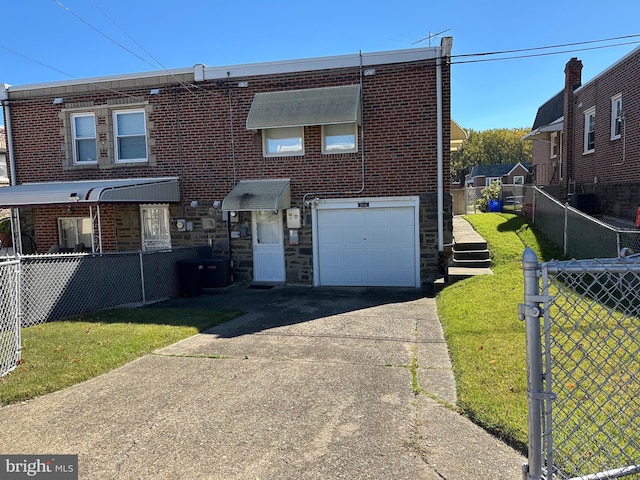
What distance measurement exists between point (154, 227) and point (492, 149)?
71812 mm

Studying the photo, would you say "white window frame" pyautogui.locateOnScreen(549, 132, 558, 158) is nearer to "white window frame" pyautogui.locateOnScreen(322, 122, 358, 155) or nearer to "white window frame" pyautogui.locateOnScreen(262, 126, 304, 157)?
"white window frame" pyautogui.locateOnScreen(322, 122, 358, 155)

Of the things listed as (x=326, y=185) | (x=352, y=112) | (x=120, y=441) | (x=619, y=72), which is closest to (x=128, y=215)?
(x=326, y=185)

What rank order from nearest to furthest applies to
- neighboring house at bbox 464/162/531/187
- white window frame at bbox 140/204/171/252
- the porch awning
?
the porch awning, white window frame at bbox 140/204/171/252, neighboring house at bbox 464/162/531/187

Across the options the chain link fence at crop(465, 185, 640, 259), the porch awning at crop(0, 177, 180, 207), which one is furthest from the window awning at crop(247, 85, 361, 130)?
the chain link fence at crop(465, 185, 640, 259)

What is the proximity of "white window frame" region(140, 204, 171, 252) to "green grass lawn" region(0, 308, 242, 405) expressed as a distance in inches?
168

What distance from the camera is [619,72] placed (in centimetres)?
1437

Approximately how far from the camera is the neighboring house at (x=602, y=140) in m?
13.5

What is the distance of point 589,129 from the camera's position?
17.3 meters

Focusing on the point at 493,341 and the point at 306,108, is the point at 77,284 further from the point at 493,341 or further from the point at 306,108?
the point at 493,341

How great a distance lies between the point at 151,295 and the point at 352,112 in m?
6.44

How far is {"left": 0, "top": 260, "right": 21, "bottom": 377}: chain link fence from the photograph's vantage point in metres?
5.57

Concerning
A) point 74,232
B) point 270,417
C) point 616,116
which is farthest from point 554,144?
point 270,417

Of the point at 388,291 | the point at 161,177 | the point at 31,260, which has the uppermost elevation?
the point at 161,177

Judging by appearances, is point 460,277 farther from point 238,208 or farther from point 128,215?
point 128,215
